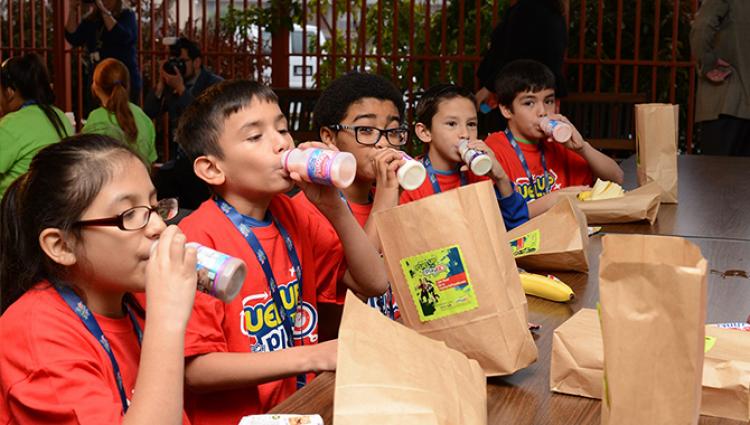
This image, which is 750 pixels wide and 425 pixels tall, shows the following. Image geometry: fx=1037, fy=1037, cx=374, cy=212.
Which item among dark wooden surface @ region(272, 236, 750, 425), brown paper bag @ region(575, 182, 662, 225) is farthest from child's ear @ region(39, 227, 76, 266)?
brown paper bag @ region(575, 182, 662, 225)

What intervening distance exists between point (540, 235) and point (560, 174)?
1495mm

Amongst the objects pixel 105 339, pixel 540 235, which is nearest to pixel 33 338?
→ pixel 105 339

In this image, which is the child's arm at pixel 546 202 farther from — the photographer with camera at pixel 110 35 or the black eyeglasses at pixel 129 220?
the photographer with camera at pixel 110 35

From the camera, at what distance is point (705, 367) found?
4.38 feet

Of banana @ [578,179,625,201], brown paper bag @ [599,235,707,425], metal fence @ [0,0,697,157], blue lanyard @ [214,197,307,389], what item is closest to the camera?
brown paper bag @ [599,235,707,425]

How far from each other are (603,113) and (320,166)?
5.15 m

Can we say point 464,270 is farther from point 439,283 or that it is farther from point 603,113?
point 603,113

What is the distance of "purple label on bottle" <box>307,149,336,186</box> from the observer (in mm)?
1671

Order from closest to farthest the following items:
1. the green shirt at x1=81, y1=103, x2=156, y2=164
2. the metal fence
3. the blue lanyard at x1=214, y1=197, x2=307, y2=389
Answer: the blue lanyard at x1=214, y1=197, x2=307, y2=389 < the green shirt at x1=81, y1=103, x2=156, y2=164 < the metal fence

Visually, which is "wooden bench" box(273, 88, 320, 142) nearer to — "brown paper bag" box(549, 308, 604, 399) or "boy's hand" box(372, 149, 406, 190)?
"boy's hand" box(372, 149, 406, 190)

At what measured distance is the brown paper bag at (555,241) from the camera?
209 cm

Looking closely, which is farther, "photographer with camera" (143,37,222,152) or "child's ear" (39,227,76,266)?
"photographer with camera" (143,37,222,152)

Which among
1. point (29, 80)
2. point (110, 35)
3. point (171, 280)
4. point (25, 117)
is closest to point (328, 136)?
point (171, 280)

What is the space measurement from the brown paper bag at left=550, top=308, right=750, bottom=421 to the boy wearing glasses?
44 cm
